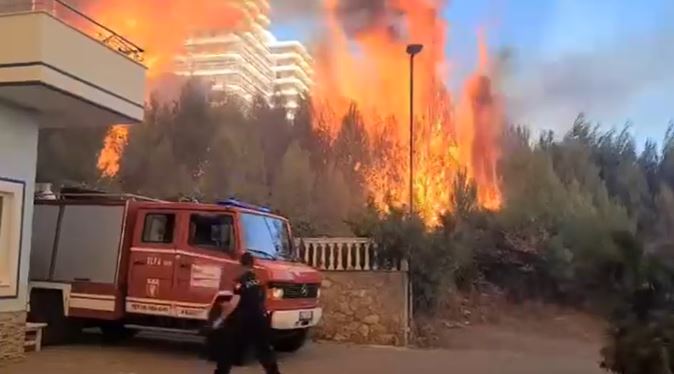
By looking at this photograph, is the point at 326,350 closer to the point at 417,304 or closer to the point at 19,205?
the point at 417,304

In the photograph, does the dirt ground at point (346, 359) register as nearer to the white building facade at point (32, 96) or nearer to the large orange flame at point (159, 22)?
the white building facade at point (32, 96)

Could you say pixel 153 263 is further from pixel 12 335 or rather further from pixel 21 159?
pixel 21 159

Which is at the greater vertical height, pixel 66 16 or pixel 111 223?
pixel 66 16

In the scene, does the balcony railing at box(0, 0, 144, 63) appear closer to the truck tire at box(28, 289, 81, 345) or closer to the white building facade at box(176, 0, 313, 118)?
the truck tire at box(28, 289, 81, 345)

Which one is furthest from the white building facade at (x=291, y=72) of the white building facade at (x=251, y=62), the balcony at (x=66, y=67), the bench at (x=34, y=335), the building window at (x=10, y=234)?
the building window at (x=10, y=234)

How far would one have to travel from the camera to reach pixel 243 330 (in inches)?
349

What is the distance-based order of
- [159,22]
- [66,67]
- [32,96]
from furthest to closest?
[159,22] → [32,96] → [66,67]

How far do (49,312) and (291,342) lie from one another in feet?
13.0

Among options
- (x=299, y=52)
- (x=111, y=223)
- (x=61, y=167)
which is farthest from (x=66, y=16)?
(x=299, y=52)

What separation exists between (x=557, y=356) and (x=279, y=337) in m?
5.10

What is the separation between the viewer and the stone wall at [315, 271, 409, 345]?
47.9 feet

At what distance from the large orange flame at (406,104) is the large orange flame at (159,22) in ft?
19.3

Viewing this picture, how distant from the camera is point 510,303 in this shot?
63.7 feet

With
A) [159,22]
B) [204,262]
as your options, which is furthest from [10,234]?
[159,22]
